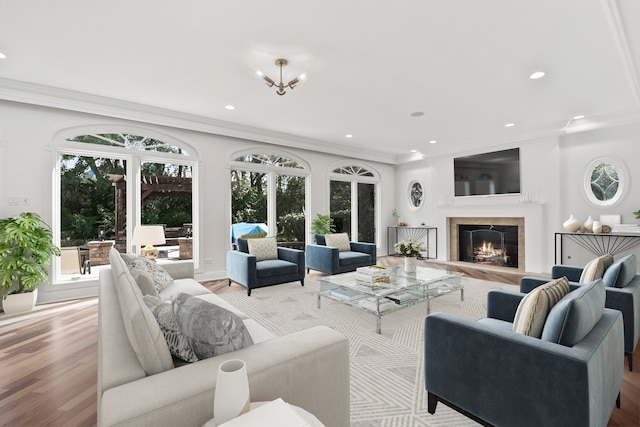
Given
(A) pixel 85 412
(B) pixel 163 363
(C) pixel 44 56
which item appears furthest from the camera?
(C) pixel 44 56

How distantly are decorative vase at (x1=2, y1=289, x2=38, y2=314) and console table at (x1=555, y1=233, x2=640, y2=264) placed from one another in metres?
8.14

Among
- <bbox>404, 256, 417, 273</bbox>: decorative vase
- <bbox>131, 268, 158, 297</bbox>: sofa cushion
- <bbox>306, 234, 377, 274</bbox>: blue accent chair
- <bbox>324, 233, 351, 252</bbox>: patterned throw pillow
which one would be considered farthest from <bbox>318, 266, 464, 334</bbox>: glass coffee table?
<bbox>131, 268, 158, 297</bbox>: sofa cushion

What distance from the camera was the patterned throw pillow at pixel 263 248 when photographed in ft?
16.1

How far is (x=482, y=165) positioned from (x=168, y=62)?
627 cm

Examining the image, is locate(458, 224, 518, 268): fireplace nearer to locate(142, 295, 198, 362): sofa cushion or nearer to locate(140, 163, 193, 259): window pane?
locate(140, 163, 193, 259): window pane

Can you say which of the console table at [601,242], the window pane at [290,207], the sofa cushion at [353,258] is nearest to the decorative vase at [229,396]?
the sofa cushion at [353,258]

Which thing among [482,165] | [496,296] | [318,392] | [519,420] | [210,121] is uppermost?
[210,121]

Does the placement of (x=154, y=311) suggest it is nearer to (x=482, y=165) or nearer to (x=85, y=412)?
(x=85, y=412)

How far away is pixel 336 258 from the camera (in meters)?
5.29

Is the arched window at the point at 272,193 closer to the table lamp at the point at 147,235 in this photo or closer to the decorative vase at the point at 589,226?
the table lamp at the point at 147,235

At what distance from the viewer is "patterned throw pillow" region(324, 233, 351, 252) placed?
19.5ft

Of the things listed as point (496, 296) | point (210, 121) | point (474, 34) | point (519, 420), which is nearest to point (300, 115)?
point (210, 121)

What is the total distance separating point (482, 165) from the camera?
679 centimetres

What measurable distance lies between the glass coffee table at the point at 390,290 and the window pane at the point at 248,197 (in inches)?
105
